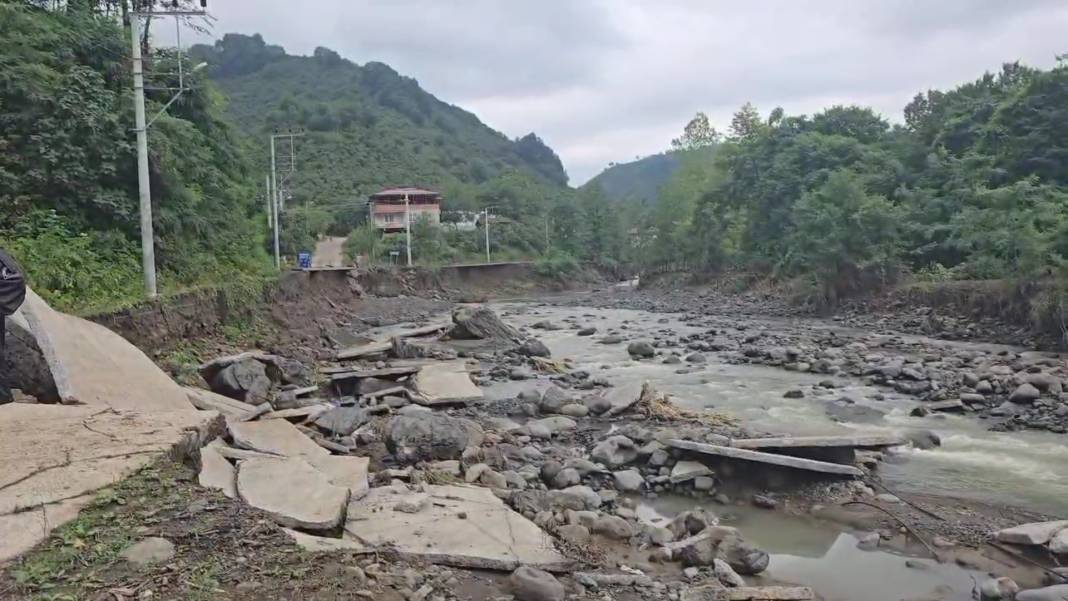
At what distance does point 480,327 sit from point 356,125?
79.2m

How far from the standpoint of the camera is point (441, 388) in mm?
13828

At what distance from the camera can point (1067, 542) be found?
258 inches

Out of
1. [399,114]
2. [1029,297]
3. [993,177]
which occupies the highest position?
[399,114]

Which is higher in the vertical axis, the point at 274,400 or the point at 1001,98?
the point at 1001,98

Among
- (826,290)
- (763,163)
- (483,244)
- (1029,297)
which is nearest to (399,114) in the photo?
(483,244)

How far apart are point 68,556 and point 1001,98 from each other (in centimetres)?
3695

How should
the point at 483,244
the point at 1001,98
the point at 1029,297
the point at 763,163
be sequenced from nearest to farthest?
the point at 1029,297
the point at 1001,98
the point at 763,163
the point at 483,244

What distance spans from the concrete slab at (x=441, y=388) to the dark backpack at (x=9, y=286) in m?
7.32

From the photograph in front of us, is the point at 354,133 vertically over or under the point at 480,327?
over

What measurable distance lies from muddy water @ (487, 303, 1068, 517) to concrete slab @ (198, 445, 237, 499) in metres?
7.47

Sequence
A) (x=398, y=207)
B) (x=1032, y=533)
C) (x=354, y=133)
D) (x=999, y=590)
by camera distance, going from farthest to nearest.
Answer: (x=354, y=133) → (x=398, y=207) → (x=1032, y=533) → (x=999, y=590)

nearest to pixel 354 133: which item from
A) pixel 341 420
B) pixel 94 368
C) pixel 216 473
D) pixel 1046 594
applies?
pixel 341 420

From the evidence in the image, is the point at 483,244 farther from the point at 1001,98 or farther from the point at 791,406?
the point at 791,406

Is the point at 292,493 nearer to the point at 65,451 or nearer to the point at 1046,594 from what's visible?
the point at 65,451
